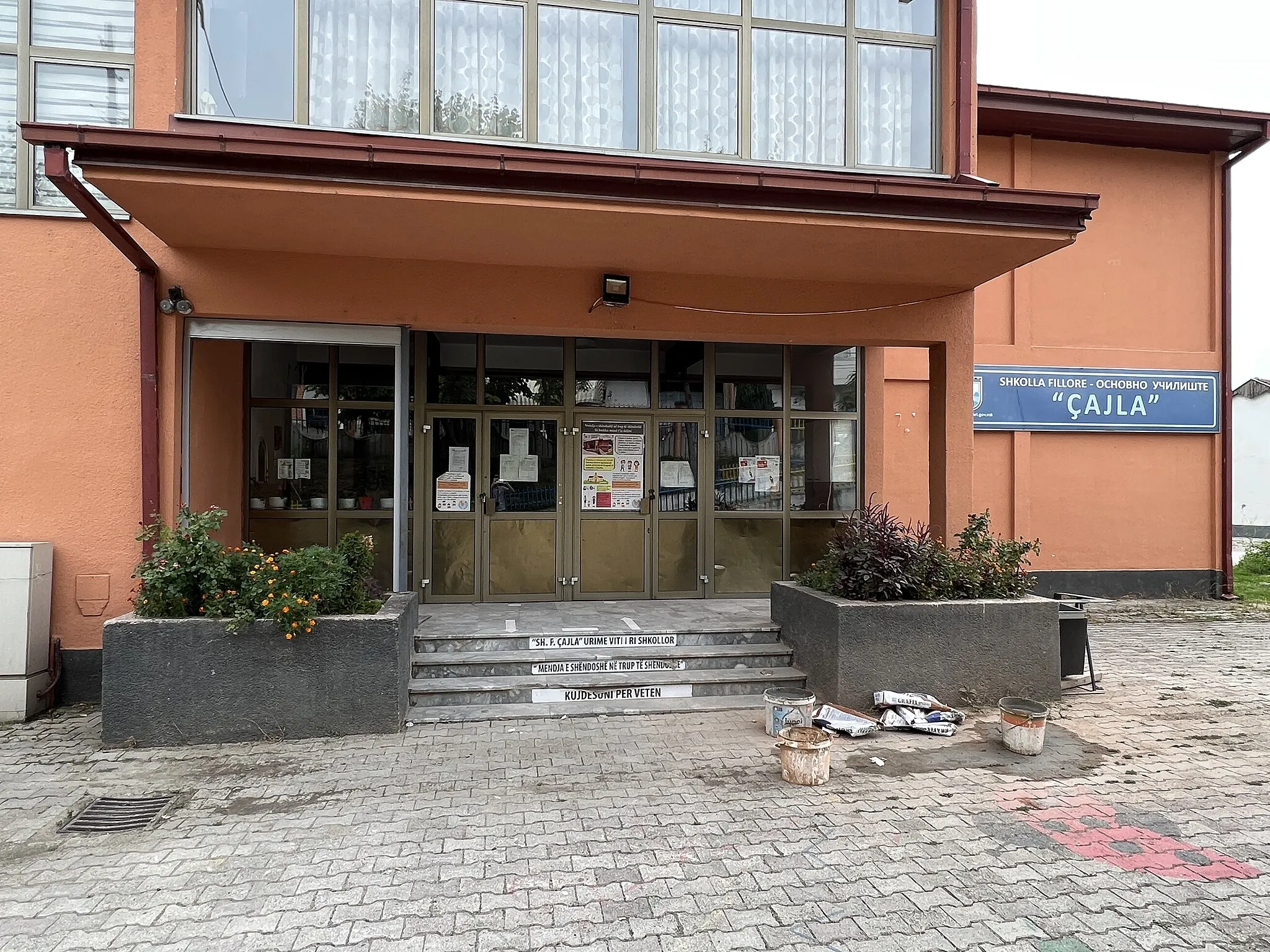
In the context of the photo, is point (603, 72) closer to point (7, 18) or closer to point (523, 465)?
point (523, 465)

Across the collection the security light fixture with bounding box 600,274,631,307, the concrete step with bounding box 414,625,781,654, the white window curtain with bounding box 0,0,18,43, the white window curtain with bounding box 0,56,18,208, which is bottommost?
the concrete step with bounding box 414,625,781,654

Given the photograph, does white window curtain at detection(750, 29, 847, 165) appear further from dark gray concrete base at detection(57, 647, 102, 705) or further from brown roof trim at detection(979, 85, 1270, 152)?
dark gray concrete base at detection(57, 647, 102, 705)

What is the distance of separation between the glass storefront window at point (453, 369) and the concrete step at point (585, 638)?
2.69 metres

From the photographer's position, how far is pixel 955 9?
6.54 metres

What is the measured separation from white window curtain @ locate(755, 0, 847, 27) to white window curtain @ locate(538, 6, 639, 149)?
3.71 feet

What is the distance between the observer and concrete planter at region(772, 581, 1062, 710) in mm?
5492

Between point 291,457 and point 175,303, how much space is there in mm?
2355

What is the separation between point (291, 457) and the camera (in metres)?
7.80

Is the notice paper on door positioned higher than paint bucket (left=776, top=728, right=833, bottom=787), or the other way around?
the notice paper on door

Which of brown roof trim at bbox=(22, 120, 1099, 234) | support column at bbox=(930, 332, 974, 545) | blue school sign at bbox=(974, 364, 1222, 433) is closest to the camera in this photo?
brown roof trim at bbox=(22, 120, 1099, 234)

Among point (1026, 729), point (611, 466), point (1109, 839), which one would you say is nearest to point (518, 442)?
point (611, 466)

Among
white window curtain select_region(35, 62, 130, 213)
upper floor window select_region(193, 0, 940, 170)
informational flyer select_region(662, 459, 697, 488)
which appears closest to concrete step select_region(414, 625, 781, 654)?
informational flyer select_region(662, 459, 697, 488)

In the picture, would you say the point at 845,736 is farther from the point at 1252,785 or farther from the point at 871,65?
the point at 871,65

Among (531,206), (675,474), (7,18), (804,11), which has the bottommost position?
(675,474)
